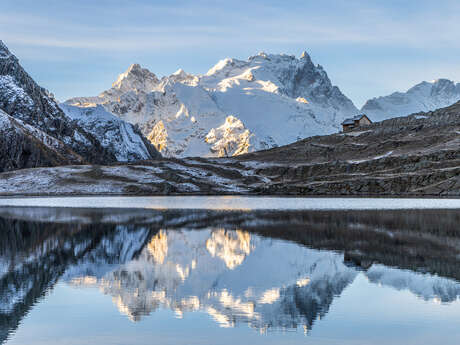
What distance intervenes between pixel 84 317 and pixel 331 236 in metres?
34.1

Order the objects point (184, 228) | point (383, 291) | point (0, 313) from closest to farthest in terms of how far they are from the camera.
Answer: point (0, 313)
point (383, 291)
point (184, 228)

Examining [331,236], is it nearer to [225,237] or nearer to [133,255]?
[225,237]

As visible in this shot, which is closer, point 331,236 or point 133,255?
point 133,255

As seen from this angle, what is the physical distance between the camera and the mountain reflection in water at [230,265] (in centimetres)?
→ 2959

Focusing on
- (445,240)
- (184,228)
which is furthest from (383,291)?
(184,228)

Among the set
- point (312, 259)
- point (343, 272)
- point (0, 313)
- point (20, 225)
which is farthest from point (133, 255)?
point (20, 225)

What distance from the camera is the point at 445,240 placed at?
52.5 meters

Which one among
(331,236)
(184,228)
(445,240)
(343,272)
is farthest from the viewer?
(184,228)

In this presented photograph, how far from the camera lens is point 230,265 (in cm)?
Answer: 4200

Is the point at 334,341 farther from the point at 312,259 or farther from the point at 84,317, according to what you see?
the point at 312,259

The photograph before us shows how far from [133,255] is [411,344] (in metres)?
26.5

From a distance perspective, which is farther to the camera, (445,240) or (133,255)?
(445,240)

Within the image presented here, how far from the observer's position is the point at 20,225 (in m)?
70.1

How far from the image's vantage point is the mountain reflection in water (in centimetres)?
2959
